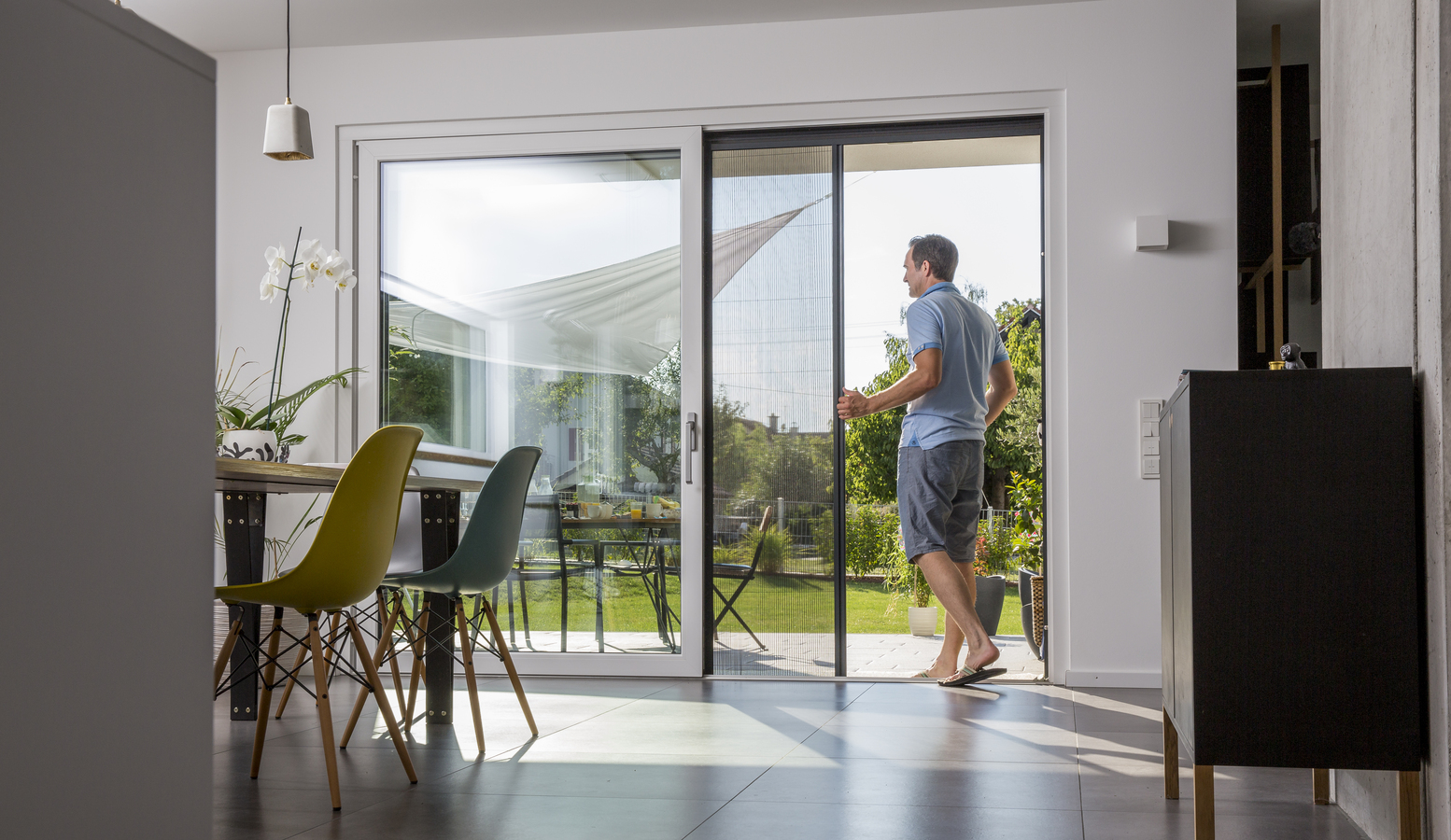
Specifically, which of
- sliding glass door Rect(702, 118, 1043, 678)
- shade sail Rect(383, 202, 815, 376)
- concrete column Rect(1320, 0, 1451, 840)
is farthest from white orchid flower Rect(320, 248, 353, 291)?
concrete column Rect(1320, 0, 1451, 840)

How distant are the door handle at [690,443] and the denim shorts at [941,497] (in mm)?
838

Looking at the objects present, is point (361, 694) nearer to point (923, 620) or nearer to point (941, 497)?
point (941, 497)

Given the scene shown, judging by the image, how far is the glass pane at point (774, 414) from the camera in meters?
4.62

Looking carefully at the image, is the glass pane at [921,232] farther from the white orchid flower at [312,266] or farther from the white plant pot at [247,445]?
the white plant pot at [247,445]

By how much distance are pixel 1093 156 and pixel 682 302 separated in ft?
5.59

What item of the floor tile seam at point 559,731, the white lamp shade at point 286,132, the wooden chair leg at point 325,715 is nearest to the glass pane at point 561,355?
the floor tile seam at point 559,731

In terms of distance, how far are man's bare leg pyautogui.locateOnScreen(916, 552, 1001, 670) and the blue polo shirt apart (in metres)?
0.43

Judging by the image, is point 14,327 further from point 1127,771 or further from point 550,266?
point 550,266

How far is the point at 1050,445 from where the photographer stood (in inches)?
174

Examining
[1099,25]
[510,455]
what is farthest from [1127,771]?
[1099,25]

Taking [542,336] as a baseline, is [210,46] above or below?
above

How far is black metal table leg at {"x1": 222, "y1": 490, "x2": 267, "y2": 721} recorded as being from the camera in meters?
3.34

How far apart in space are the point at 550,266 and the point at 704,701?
6.51 feet

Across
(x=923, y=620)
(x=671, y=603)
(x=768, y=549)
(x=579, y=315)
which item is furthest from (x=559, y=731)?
(x=923, y=620)
